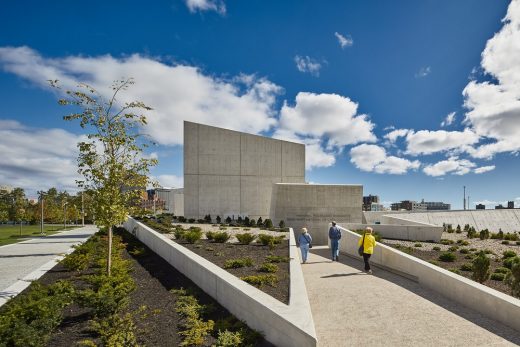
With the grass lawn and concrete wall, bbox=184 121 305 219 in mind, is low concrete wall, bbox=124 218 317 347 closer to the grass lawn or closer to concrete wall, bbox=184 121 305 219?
the grass lawn

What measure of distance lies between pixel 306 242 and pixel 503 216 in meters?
38.2

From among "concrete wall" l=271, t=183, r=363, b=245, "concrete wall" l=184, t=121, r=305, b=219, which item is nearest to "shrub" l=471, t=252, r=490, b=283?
"concrete wall" l=271, t=183, r=363, b=245

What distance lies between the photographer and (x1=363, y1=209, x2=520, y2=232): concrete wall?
36.2m

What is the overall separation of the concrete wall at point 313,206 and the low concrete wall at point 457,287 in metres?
15.6

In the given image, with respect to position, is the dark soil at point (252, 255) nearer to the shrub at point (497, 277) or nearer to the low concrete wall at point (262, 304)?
the low concrete wall at point (262, 304)

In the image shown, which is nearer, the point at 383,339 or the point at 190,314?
the point at 383,339

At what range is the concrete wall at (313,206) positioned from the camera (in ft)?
92.8

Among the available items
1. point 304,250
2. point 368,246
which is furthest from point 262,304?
point 304,250

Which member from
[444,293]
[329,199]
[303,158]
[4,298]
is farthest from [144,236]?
[303,158]

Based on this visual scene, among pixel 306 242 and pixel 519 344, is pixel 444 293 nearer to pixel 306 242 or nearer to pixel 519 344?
pixel 519 344

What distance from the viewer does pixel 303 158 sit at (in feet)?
119

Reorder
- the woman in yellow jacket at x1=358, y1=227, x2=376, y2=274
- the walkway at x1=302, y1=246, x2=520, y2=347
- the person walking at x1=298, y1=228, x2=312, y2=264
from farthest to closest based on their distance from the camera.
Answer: the person walking at x1=298, y1=228, x2=312, y2=264 → the woman in yellow jacket at x1=358, y1=227, x2=376, y2=274 → the walkway at x1=302, y1=246, x2=520, y2=347

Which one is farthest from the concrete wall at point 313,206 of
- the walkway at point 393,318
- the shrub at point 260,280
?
the shrub at point 260,280

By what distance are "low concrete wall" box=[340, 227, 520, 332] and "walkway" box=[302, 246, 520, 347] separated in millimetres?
193
